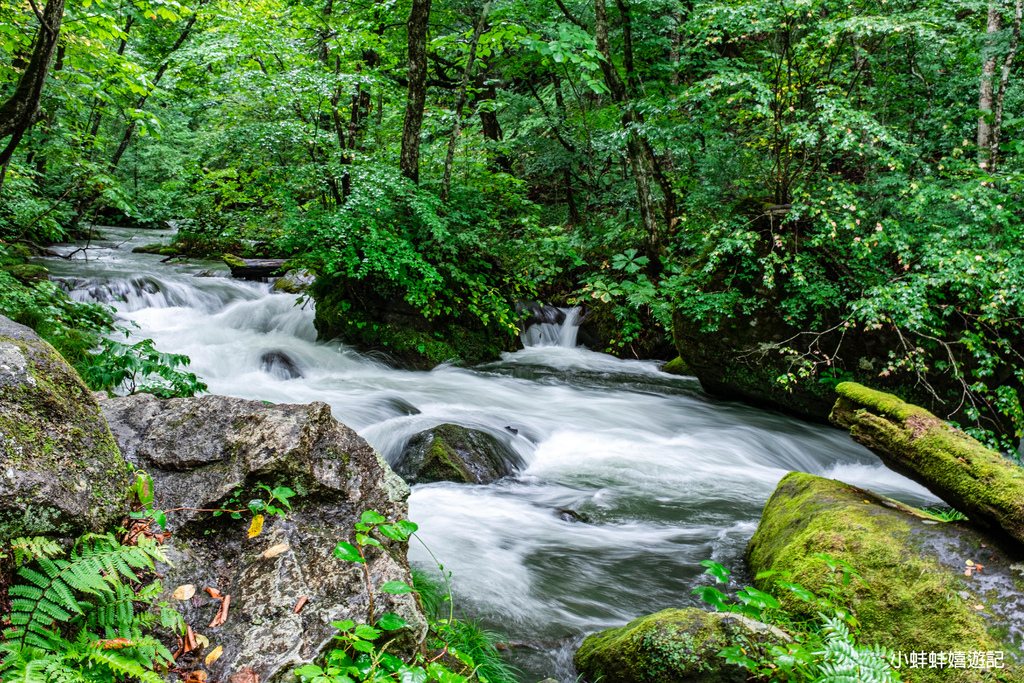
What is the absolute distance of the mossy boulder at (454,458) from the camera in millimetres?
5609

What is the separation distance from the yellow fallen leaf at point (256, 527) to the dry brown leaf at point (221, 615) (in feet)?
1.01

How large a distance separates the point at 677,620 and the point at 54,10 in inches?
223

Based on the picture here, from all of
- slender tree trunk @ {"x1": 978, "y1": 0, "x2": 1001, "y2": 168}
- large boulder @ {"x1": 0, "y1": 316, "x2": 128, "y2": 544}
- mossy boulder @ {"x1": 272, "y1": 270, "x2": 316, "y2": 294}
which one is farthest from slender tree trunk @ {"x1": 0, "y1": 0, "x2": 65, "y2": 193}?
slender tree trunk @ {"x1": 978, "y1": 0, "x2": 1001, "y2": 168}

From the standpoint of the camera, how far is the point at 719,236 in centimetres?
772

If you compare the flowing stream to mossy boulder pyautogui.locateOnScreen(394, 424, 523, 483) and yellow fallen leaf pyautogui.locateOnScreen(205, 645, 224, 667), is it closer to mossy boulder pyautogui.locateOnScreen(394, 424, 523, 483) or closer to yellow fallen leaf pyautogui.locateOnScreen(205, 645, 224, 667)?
mossy boulder pyautogui.locateOnScreen(394, 424, 523, 483)

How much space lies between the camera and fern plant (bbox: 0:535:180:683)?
5.38 feet

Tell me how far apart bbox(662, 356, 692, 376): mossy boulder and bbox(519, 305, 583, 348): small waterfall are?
2.12m

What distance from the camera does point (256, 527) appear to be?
8.40ft

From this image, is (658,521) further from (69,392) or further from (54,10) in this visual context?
(54,10)

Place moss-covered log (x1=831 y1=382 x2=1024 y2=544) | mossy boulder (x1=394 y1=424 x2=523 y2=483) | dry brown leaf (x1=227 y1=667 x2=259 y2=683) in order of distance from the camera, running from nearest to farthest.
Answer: dry brown leaf (x1=227 y1=667 x2=259 y2=683) < moss-covered log (x1=831 y1=382 x2=1024 y2=544) < mossy boulder (x1=394 y1=424 x2=523 y2=483)

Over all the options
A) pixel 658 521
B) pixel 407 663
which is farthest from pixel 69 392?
pixel 658 521

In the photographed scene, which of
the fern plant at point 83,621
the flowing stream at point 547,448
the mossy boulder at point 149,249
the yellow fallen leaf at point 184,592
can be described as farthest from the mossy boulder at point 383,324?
the mossy boulder at point 149,249

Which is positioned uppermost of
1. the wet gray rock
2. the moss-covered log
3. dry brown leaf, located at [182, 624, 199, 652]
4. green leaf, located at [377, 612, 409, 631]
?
→ the moss-covered log

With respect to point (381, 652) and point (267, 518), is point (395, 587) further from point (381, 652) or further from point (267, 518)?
point (267, 518)
